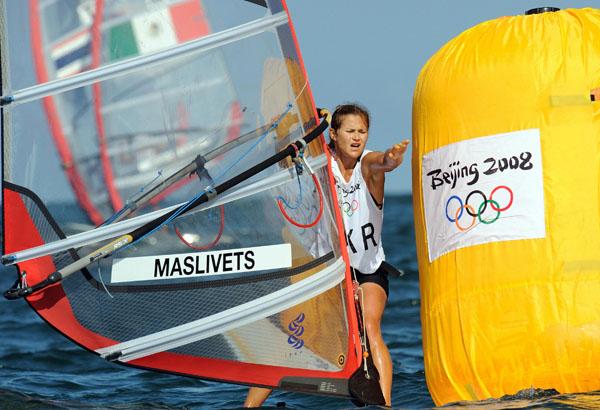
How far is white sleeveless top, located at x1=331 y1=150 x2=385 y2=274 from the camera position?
5.74 metres

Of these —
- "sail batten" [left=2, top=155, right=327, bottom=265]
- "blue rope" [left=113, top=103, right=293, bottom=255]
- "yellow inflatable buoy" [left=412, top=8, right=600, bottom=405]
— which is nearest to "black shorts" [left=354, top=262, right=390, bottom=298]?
"yellow inflatable buoy" [left=412, top=8, right=600, bottom=405]

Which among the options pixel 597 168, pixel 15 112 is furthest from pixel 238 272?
pixel 597 168

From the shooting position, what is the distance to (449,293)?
5324 millimetres

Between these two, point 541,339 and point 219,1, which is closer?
point 541,339

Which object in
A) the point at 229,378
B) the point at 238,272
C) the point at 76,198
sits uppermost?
the point at 76,198

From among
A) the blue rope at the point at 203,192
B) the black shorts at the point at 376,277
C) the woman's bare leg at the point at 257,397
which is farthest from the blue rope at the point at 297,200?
the woman's bare leg at the point at 257,397

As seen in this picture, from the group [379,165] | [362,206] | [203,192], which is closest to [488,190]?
[379,165]

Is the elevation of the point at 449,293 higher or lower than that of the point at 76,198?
lower

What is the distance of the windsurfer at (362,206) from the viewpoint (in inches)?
224

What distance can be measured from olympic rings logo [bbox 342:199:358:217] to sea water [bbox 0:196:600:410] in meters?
1.08

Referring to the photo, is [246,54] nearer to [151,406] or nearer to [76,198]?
[76,198]

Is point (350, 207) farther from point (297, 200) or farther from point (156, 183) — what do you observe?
point (156, 183)

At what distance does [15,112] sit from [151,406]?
1959 millimetres

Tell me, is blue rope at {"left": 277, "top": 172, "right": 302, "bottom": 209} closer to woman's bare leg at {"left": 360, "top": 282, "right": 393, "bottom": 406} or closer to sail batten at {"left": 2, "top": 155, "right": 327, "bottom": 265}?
sail batten at {"left": 2, "top": 155, "right": 327, "bottom": 265}
